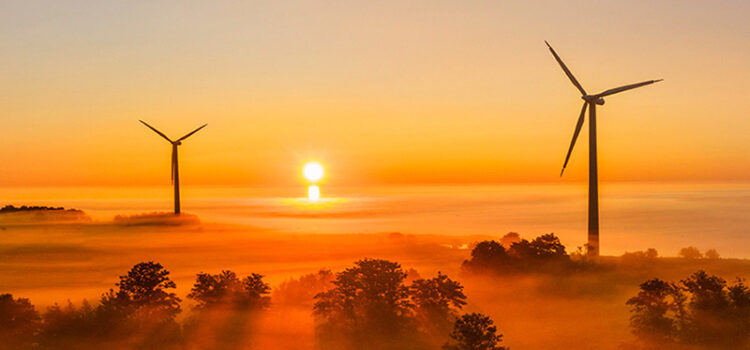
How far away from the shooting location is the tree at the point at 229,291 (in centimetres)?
4488

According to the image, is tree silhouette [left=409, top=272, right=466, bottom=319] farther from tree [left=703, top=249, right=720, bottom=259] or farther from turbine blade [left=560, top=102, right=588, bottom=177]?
tree [left=703, top=249, right=720, bottom=259]

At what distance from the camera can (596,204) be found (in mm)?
67250

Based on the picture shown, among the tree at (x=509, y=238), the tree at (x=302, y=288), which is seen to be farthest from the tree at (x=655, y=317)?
the tree at (x=509, y=238)

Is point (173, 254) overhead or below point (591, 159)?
below

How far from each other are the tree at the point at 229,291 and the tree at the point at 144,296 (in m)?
3.77

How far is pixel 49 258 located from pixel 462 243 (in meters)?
49.1

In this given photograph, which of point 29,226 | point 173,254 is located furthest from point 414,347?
point 29,226

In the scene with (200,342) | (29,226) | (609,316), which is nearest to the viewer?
(200,342)

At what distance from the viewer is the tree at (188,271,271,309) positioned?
4488cm

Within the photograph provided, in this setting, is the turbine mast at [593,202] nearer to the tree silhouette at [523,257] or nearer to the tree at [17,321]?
the tree silhouette at [523,257]

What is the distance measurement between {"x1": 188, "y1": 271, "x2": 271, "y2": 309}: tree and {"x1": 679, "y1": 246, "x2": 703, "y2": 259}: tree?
48.6 metres

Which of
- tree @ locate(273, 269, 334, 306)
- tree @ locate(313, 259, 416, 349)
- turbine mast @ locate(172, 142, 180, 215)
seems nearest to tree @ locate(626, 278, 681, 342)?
tree @ locate(313, 259, 416, 349)

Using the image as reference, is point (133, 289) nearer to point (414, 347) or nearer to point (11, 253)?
point (414, 347)

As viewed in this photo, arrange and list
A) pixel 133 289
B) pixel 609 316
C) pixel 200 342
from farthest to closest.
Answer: pixel 609 316, pixel 133 289, pixel 200 342
